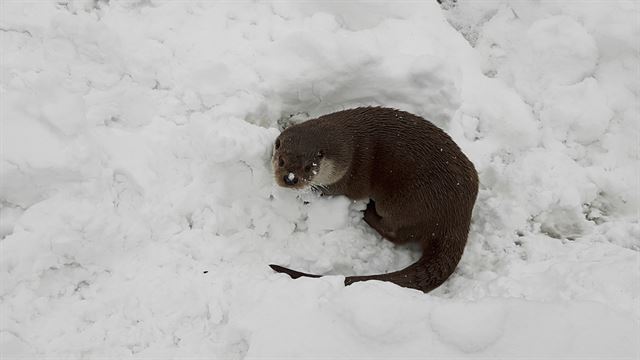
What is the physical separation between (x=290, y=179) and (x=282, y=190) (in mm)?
221

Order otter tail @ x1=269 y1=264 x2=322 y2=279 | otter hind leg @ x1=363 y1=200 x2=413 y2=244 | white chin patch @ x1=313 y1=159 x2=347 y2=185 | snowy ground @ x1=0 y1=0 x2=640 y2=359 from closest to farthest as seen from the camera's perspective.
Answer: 1. snowy ground @ x1=0 y1=0 x2=640 y2=359
2. otter tail @ x1=269 y1=264 x2=322 y2=279
3. white chin patch @ x1=313 y1=159 x2=347 y2=185
4. otter hind leg @ x1=363 y1=200 x2=413 y2=244

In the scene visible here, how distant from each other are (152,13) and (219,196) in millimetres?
1074

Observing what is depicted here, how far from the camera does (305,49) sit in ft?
9.61

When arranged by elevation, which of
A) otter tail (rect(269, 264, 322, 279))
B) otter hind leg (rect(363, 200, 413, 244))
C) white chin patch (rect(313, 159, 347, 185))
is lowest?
otter hind leg (rect(363, 200, 413, 244))

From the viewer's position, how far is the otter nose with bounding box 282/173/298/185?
8.60ft

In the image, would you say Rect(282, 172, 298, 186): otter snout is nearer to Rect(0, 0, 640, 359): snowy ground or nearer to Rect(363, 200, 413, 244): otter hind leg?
Rect(0, 0, 640, 359): snowy ground

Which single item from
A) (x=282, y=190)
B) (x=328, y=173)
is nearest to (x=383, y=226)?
(x=328, y=173)

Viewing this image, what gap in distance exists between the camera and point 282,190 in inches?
112

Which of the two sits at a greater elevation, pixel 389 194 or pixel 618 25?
pixel 618 25

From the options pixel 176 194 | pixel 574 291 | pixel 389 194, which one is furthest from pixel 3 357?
pixel 574 291

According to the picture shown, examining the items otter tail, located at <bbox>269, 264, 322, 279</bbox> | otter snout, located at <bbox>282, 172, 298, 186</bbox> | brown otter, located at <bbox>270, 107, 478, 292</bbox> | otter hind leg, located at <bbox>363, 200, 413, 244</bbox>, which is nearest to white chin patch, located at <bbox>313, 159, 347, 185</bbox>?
brown otter, located at <bbox>270, 107, 478, 292</bbox>

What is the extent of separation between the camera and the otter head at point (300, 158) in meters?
2.62

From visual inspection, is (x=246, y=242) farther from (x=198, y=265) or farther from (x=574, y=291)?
(x=574, y=291)

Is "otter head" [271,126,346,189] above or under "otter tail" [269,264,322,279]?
above
